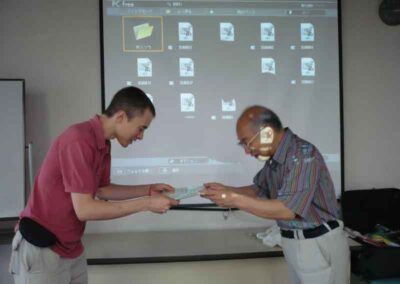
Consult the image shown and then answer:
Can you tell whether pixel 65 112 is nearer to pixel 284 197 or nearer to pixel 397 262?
pixel 284 197

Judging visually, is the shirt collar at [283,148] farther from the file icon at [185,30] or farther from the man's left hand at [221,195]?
the file icon at [185,30]

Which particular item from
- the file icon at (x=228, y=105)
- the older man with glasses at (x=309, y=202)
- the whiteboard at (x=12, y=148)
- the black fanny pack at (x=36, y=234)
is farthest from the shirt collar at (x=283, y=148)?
the whiteboard at (x=12, y=148)

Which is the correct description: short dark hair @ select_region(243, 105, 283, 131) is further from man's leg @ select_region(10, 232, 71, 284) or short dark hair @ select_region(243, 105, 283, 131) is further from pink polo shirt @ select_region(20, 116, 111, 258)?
man's leg @ select_region(10, 232, 71, 284)

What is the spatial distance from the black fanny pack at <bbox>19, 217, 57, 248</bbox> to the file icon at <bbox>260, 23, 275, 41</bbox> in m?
2.05

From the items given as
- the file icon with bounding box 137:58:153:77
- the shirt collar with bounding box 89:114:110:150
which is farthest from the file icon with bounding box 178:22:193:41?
the shirt collar with bounding box 89:114:110:150

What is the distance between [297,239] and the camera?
182cm

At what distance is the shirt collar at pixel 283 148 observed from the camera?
1.77 meters

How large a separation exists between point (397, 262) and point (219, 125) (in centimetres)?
147

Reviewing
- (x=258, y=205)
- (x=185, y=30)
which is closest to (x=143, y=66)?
(x=185, y=30)

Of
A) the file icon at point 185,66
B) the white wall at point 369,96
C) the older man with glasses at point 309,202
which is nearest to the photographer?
the older man with glasses at point 309,202

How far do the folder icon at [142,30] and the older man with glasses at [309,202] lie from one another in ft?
4.39

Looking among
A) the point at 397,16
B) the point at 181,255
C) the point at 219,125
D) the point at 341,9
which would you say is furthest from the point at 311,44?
the point at 181,255

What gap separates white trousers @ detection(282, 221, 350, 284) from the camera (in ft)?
5.88

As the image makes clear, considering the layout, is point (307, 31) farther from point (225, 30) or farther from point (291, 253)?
point (291, 253)
